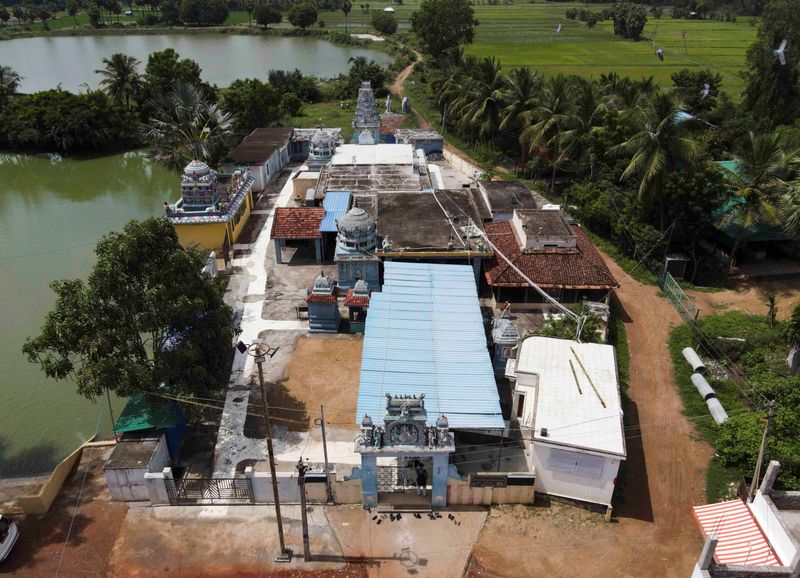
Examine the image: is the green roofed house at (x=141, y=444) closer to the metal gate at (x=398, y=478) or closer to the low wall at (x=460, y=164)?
the metal gate at (x=398, y=478)

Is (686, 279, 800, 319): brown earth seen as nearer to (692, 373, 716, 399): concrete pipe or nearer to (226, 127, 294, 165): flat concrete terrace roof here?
(692, 373, 716, 399): concrete pipe

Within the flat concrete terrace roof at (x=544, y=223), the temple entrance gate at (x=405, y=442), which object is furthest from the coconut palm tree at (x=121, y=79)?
the temple entrance gate at (x=405, y=442)

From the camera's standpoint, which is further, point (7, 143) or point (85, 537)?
point (7, 143)

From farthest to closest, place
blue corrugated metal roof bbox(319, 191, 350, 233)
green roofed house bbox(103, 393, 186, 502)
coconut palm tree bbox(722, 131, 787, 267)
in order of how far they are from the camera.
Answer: blue corrugated metal roof bbox(319, 191, 350, 233)
coconut palm tree bbox(722, 131, 787, 267)
green roofed house bbox(103, 393, 186, 502)

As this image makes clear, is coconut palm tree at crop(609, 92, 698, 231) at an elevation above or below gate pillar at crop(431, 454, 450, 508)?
above

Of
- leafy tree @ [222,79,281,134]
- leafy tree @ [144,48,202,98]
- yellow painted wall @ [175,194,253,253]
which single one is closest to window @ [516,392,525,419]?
yellow painted wall @ [175,194,253,253]

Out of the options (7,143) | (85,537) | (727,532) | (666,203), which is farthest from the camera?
(7,143)

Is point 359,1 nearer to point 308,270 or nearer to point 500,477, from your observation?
point 308,270

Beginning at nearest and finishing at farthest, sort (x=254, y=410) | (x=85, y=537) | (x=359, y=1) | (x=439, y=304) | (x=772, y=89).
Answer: (x=85, y=537) → (x=254, y=410) → (x=439, y=304) → (x=772, y=89) → (x=359, y=1)

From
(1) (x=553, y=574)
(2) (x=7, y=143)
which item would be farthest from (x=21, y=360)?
(2) (x=7, y=143)
